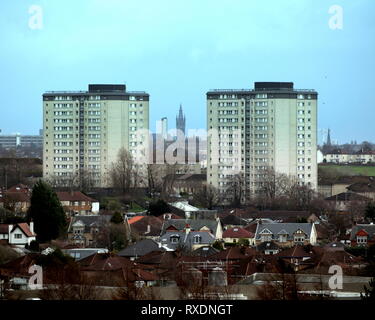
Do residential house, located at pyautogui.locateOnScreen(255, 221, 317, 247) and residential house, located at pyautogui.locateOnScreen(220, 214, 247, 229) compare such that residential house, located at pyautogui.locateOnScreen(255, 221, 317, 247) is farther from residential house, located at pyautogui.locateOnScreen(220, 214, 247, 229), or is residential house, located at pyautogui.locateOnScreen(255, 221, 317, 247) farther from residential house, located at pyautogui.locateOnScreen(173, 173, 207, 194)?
residential house, located at pyautogui.locateOnScreen(173, 173, 207, 194)

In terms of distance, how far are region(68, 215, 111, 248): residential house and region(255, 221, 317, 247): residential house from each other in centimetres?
297

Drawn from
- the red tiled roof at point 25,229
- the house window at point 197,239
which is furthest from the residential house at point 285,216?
the red tiled roof at point 25,229

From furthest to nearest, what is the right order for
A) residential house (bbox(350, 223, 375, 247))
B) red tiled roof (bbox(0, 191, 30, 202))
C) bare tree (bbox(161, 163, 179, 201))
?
bare tree (bbox(161, 163, 179, 201)) → red tiled roof (bbox(0, 191, 30, 202)) → residential house (bbox(350, 223, 375, 247))

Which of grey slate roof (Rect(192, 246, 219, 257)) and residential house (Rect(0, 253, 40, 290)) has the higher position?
residential house (Rect(0, 253, 40, 290))

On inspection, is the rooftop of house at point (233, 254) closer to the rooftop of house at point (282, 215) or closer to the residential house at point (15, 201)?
the rooftop of house at point (282, 215)

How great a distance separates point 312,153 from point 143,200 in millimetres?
7394

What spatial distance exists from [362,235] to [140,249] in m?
4.43

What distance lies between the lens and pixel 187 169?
121ft

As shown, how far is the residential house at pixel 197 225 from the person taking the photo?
19.1m

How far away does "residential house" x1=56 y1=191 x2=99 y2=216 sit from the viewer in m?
23.1

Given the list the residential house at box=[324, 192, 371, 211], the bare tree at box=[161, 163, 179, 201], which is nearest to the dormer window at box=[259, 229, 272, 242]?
the residential house at box=[324, 192, 371, 211]

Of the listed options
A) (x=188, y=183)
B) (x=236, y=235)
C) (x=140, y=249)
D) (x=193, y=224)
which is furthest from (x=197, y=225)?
(x=188, y=183)
